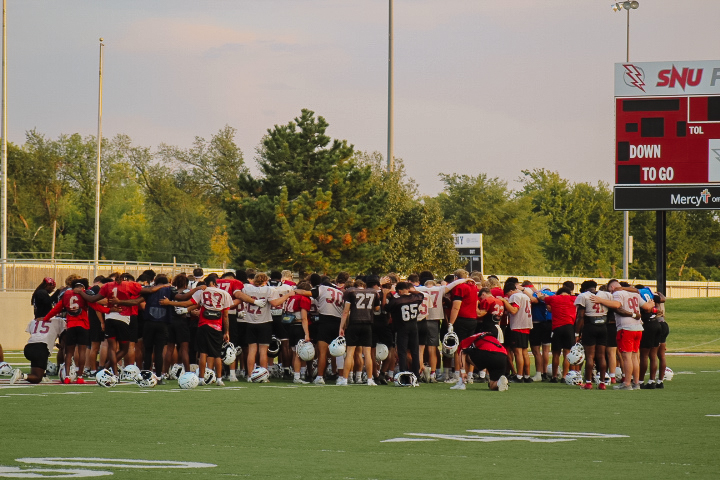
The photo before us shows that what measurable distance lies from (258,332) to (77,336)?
3.02 metres

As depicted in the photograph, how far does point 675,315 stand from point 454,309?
35.7 m

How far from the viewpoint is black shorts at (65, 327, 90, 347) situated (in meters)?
17.8

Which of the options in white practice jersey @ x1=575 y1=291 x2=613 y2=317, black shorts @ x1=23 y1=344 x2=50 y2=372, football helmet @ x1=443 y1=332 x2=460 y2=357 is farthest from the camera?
football helmet @ x1=443 y1=332 x2=460 y2=357

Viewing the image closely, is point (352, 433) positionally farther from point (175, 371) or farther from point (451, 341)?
point (175, 371)

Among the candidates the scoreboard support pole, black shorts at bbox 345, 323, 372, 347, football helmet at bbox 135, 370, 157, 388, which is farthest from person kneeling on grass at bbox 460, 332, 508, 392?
the scoreboard support pole

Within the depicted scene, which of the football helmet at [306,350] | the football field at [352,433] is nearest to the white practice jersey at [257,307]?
the football helmet at [306,350]

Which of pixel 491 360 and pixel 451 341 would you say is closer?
pixel 491 360

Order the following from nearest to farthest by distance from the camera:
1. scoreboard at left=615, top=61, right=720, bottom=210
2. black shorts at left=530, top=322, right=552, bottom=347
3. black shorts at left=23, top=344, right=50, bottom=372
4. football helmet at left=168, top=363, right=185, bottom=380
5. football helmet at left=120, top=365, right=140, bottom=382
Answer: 1. football helmet at left=120, top=365, right=140, bottom=382
2. black shorts at left=23, top=344, right=50, bottom=372
3. football helmet at left=168, top=363, right=185, bottom=380
4. black shorts at left=530, top=322, right=552, bottom=347
5. scoreboard at left=615, top=61, right=720, bottom=210

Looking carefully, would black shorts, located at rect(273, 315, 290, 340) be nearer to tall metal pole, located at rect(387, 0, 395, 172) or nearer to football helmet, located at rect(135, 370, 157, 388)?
football helmet, located at rect(135, 370, 157, 388)

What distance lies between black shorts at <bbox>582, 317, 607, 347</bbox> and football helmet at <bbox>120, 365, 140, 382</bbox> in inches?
284

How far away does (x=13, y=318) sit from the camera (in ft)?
110

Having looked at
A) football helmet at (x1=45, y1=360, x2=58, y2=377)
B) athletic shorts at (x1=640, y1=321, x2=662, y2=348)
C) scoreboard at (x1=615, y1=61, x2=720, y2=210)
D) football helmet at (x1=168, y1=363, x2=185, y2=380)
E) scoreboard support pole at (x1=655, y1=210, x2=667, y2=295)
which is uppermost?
scoreboard at (x1=615, y1=61, x2=720, y2=210)

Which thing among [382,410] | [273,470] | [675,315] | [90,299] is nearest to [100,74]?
[675,315]

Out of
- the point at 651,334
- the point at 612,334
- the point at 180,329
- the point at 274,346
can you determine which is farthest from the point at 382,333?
the point at 651,334
